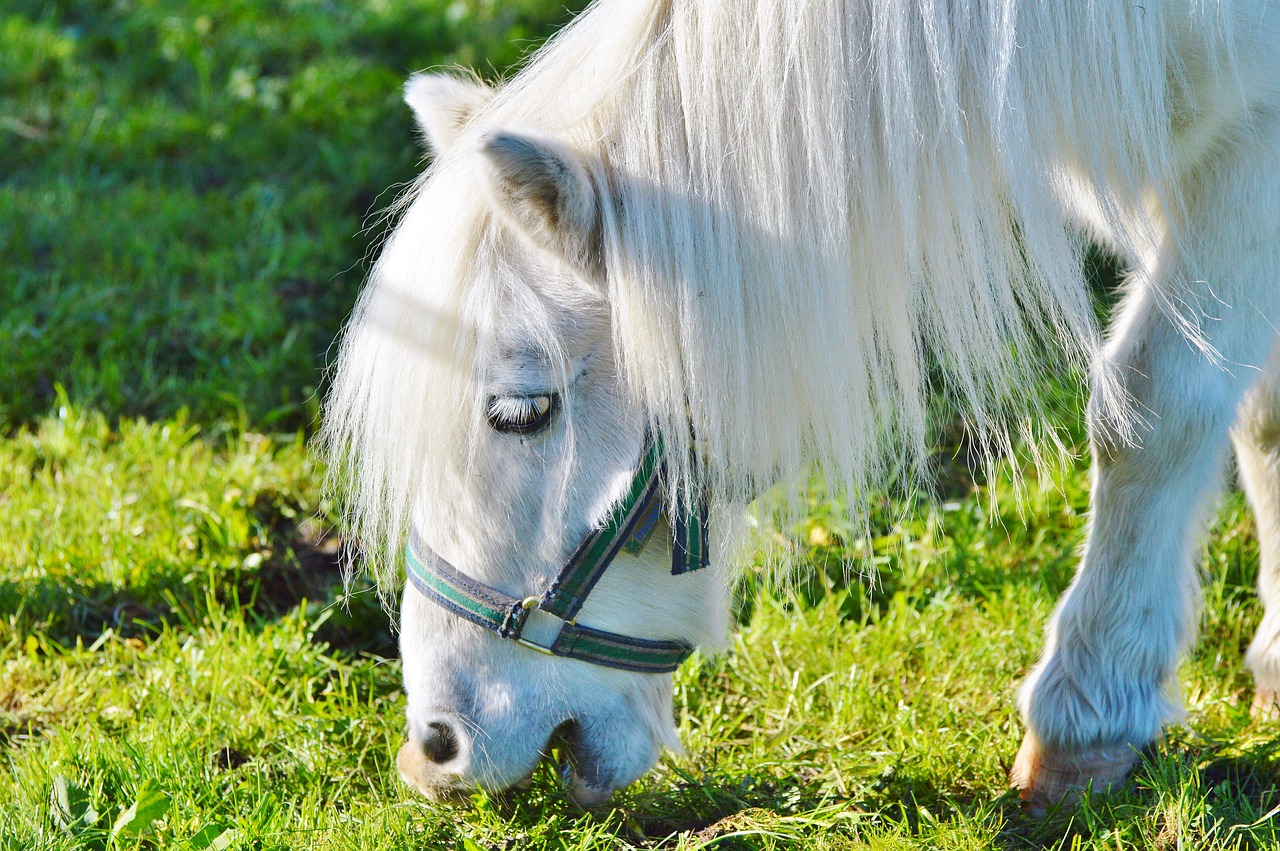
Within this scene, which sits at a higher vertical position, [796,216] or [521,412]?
[796,216]

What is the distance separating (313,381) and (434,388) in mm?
2155

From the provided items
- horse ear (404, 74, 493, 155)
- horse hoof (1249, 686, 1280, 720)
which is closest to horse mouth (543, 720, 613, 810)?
horse ear (404, 74, 493, 155)

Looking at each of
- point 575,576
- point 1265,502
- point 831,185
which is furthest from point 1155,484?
point 575,576

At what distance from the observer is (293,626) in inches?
110

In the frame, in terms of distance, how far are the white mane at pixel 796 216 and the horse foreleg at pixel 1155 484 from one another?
0.73 feet

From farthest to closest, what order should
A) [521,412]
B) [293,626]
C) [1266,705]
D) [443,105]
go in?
[293,626] → [1266,705] → [443,105] → [521,412]

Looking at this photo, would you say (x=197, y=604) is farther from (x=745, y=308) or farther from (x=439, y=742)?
(x=745, y=308)

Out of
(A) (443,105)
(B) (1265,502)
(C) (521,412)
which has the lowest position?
(B) (1265,502)

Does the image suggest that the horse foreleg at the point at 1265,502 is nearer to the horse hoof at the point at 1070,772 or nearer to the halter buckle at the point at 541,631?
the horse hoof at the point at 1070,772

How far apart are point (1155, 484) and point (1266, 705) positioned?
69 centimetres

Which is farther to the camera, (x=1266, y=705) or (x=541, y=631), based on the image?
(x=1266, y=705)

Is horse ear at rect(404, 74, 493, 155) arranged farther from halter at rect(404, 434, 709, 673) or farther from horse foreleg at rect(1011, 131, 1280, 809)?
horse foreleg at rect(1011, 131, 1280, 809)

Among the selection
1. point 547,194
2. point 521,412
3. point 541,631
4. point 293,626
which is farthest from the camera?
point 293,626

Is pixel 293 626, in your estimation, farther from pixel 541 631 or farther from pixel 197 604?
pixel 541 631
